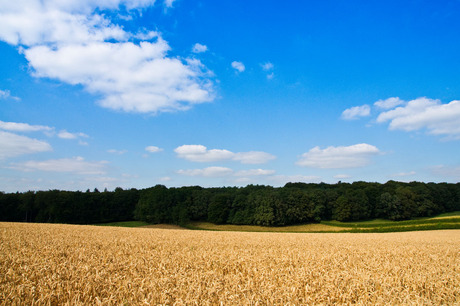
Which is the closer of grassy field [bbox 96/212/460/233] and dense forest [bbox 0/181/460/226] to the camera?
grassy field [bbox 96/212/460/233]

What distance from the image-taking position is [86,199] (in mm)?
80438

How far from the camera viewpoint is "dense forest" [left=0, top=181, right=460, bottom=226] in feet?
230

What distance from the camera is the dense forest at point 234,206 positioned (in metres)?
70.1

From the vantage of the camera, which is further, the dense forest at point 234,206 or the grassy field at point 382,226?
the dense forest at point 234,206

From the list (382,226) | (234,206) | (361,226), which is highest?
(234,206)

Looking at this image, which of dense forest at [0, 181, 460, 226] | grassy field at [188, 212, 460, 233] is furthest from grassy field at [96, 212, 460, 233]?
dense forest at [0, 181, 460, 226]

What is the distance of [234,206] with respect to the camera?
7456 cm

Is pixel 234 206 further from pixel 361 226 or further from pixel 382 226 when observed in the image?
pixel 382 226

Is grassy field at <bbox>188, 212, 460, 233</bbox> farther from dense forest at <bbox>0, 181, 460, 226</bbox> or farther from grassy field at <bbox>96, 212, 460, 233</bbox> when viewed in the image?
dense forest at <bbox>0, 181, 460, 226</bbox>

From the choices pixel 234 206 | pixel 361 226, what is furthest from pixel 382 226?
pixel 234 206

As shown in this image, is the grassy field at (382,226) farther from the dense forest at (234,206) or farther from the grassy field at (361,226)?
the dense forest at (234,206)

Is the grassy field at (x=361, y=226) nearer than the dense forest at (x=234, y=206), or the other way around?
the grassy field at (x=361, y=226)

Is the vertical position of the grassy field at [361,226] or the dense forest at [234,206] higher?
the dense forest at [234,206]

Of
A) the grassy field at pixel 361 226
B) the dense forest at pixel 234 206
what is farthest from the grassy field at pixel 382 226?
the dense forest at pixel 234 206
